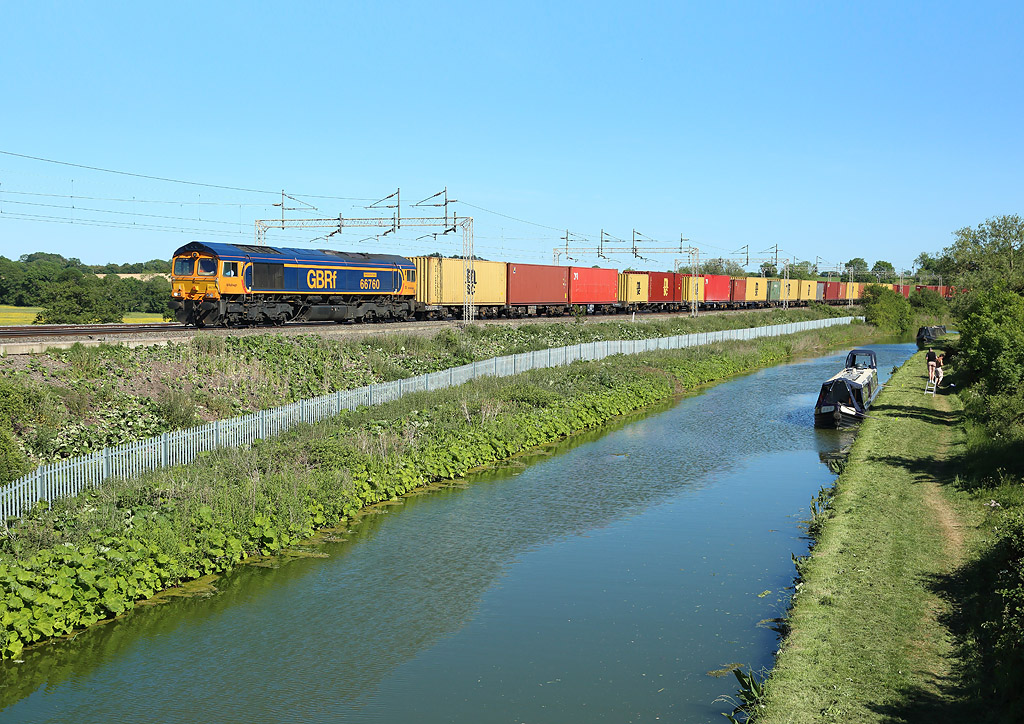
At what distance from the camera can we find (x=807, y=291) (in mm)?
115500

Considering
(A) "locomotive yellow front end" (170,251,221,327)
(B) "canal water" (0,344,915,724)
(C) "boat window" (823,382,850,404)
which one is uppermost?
(A) "locomotive yellow front end" (170,251,221,327)

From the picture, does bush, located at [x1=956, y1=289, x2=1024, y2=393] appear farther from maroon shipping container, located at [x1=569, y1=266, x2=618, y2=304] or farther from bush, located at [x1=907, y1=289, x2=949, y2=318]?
bush, located at [x1=907, y1=289, x2=949, y2=318]

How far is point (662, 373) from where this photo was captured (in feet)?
144

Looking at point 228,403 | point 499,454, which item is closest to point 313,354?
point 228,403

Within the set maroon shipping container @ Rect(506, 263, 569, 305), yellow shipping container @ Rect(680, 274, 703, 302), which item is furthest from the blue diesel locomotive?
yellow shipping container @ Rect(680, 274, 703, 302)

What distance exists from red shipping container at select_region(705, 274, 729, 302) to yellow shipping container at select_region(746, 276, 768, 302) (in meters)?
7.43

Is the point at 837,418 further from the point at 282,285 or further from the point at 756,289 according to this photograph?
the point at 756,289

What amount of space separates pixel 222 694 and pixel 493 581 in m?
5.82

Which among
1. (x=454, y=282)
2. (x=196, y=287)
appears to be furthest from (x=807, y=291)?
(x=196, y=287)

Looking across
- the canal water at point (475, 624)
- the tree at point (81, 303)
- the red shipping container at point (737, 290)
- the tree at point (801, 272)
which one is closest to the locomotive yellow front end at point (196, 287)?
the canal water at point (475, 624)

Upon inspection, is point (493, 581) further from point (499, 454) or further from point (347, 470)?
point (499, 454)

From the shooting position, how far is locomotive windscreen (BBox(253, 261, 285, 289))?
37.3 m

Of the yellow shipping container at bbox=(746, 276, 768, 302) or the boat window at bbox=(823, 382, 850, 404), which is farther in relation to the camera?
the yellow shipping container at bbox=(746, 276, 768, 302)

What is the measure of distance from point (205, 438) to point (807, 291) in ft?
355
